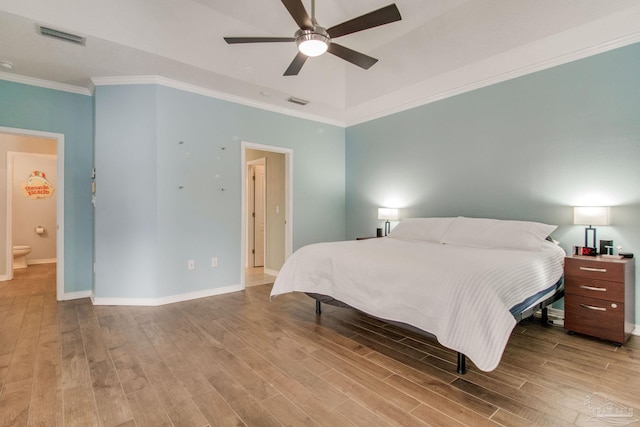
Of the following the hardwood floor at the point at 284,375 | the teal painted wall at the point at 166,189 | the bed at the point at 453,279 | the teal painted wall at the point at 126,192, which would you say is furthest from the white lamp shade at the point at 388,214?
the teal painted wall at the point at 126,192

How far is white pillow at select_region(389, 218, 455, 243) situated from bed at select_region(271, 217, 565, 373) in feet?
0.06

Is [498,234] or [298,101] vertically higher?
[298,101]

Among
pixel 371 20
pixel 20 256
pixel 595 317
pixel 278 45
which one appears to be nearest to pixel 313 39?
pixel 371 20

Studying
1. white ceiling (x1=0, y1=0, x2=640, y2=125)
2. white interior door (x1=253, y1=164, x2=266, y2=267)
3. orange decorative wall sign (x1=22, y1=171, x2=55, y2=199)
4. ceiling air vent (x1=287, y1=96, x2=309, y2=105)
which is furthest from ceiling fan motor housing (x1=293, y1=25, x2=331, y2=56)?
orange decorative wall sign (x1=22, y1=171, x2=55, y2=199)

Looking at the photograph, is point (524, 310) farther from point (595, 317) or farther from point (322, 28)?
point (322, 28)

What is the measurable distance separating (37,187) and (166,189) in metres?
4.61

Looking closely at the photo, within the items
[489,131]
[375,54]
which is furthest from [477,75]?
[375,54]

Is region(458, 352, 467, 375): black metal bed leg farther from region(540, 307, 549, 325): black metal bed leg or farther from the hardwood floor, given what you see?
region(540, 307, 549, 325): black metal bed leg

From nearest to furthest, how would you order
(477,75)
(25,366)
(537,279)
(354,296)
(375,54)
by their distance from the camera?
(25,366) < (537,279) < (354,296) < (477,75) < (375,54)

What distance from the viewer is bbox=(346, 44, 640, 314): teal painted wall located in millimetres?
2895

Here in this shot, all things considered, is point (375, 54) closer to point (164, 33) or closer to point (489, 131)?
point (489, 131)

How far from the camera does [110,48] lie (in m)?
2.98

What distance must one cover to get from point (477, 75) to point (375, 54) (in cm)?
128

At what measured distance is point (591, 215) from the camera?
285cm
